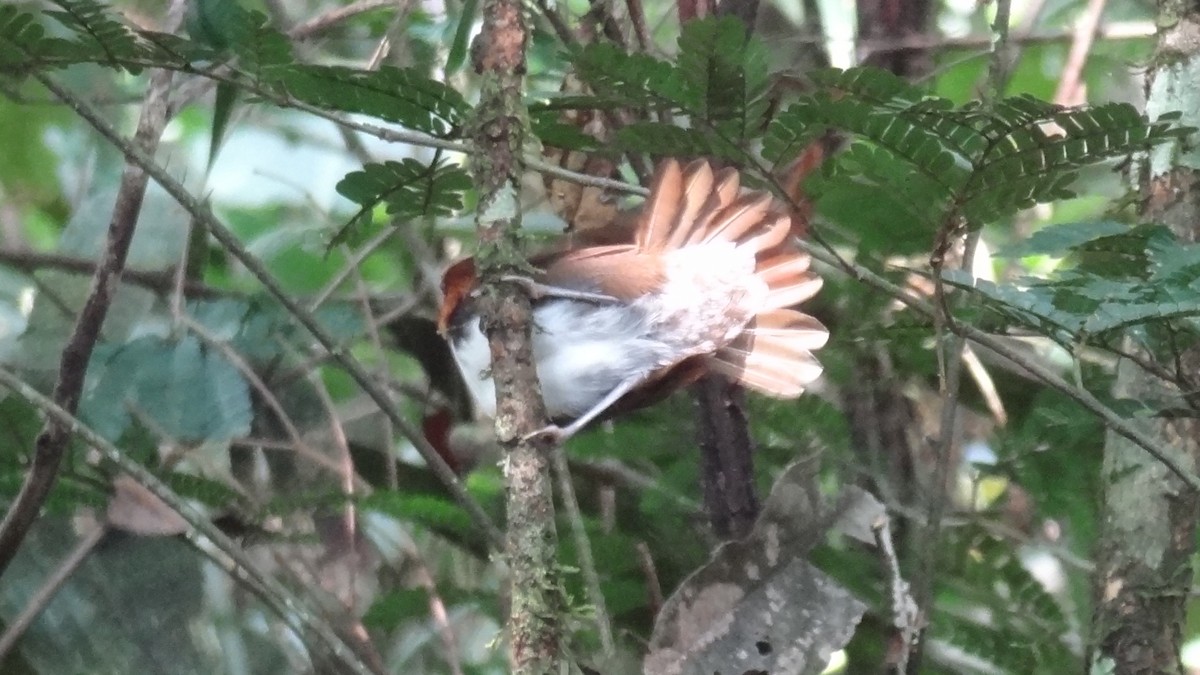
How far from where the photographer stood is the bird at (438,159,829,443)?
1255 mm

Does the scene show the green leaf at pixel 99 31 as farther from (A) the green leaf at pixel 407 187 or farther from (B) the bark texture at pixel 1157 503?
(B) the bark texture at pixel 1157 503

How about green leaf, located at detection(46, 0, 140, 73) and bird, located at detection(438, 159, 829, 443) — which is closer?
green leaf, located at detection(46, 0, 140, 73)

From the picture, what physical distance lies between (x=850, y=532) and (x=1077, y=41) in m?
1.24

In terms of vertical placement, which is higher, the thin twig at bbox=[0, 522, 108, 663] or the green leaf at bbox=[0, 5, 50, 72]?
the green leaf at bbox=[0, 5, 50, 72]

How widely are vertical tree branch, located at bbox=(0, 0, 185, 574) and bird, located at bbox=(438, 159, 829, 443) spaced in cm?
38

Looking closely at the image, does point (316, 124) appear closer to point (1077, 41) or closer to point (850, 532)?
point (1077, 41)

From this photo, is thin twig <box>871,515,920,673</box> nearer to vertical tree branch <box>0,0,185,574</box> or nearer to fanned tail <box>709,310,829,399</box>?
fanned tail <box>709,310,829,399</box>

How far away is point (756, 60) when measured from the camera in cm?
108

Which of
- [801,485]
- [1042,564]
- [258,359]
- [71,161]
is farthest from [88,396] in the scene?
[1042,564]

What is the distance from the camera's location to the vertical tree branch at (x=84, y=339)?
1312mm

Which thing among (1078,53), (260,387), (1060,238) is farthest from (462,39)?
(1078,53)

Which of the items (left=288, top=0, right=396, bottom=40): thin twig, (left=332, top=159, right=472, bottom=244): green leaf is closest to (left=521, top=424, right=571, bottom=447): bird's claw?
(left=332, top=159, right=472, bottom=244): green leaf

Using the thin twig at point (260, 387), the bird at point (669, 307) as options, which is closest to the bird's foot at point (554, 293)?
the bird at point (669, 307)

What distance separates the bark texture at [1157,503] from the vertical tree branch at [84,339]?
3.56ft
